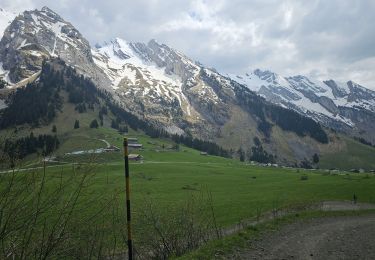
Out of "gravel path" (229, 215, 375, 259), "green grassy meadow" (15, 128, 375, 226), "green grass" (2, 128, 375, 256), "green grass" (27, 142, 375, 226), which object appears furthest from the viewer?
"green grass" (27, 142, 375, 226)

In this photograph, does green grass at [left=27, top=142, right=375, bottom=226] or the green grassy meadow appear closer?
the green grassy meadow

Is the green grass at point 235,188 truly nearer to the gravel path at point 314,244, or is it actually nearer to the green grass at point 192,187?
the green grass at point 192,187

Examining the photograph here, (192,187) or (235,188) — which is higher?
(192,187)

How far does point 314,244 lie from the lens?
24109 millimetres

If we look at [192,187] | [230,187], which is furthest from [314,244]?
[230,187]

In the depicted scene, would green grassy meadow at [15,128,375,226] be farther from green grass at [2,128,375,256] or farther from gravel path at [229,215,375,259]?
gravel path at [229,215,375,259]

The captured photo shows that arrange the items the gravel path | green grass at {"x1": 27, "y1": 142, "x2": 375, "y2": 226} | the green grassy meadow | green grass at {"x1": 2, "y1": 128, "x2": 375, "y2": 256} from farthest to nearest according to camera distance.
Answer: green grass at {"x1": 27, "y1": 142, "x2": 375, "y2": 226}, the green grassy meadow, the gravel path, green grass at {"x1": 2, "y1": 128, "x2": 375, "y2": 256}

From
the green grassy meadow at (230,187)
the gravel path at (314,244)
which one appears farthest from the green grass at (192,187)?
the gravel path at (314,244)

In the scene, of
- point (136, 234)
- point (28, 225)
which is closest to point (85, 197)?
point (28, 225)

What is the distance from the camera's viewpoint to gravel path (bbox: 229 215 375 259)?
21.1 m

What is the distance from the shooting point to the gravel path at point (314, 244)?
2106cm

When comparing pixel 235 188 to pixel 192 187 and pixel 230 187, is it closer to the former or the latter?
pixel 230 187

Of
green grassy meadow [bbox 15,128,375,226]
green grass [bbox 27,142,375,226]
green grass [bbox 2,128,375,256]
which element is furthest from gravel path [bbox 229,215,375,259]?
green grass [bbox 27,142,375,226]

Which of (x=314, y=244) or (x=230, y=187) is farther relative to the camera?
(x=230, y=187)
